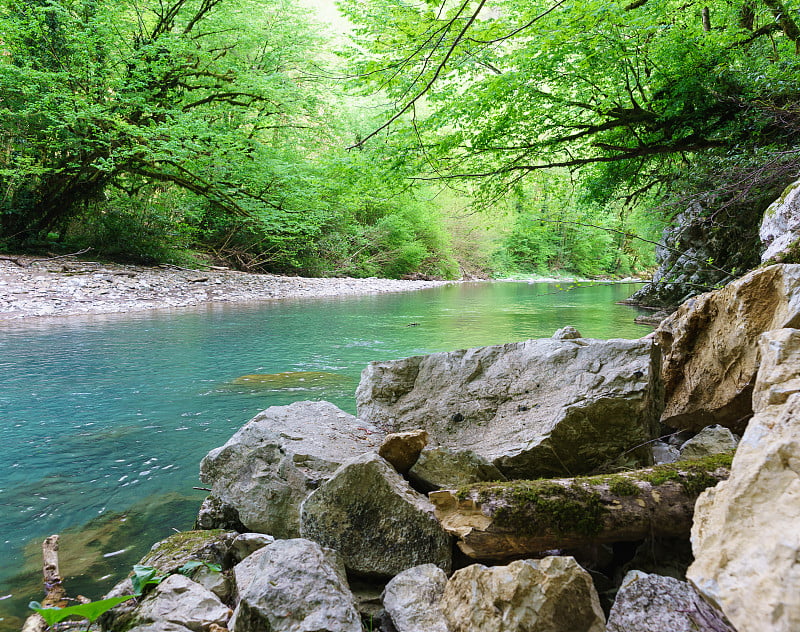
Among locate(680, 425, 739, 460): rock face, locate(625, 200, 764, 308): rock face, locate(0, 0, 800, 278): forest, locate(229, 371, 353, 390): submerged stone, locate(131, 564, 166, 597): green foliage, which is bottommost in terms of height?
locate(229, 371, 353, 390): submerged stone

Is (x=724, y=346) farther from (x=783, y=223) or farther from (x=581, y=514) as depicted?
(x=783, y=223)

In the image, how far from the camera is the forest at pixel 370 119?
6781 millimetres

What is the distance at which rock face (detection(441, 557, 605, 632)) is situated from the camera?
1.47 m

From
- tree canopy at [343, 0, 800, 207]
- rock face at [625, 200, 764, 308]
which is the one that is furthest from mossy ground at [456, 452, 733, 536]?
rock face at [625, 200, 764, 308]

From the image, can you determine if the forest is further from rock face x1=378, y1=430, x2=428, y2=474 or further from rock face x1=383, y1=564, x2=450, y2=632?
rock face x1=383, y1=564, x2=450, y2=632

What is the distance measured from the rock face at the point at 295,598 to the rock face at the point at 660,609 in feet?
2.93

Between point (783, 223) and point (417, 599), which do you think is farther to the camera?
point (783, 223)

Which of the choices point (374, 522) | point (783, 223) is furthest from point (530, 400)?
point (783, 223)

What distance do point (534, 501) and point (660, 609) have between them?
535 millimetres

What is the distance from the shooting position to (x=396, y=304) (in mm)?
17562

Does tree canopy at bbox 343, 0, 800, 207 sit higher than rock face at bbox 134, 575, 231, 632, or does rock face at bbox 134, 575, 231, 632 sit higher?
tree canopy at bbox 343, 0, 800, 207

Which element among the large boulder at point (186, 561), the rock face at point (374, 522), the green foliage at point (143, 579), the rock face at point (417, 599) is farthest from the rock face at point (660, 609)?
the green foliage at point (143, 579)

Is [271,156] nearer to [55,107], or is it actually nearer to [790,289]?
[55,107]

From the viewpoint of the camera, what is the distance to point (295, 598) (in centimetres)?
166
